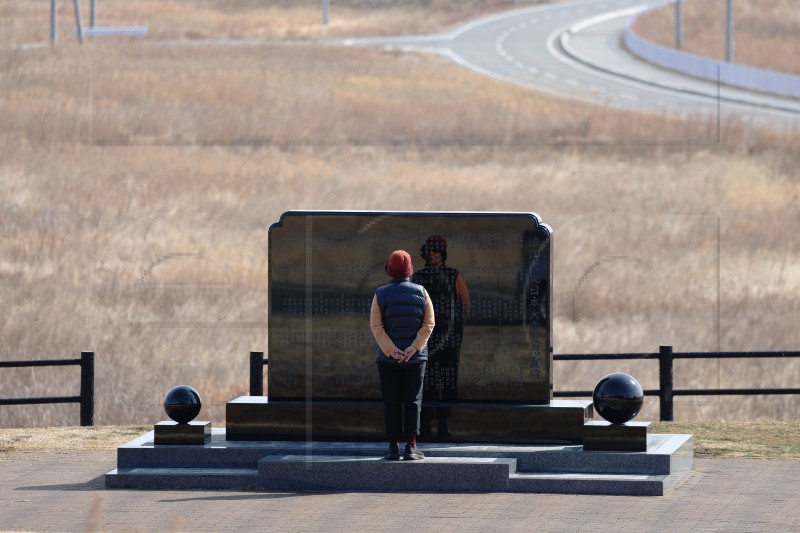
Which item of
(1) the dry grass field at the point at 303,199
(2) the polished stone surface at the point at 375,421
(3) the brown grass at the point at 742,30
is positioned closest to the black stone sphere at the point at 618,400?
(2) the polished stone surface at the point at 375,421

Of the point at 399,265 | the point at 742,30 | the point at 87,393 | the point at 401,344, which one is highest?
the point at 742,30

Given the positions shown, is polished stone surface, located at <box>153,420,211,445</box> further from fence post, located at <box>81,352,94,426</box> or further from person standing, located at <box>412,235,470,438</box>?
fence post, located at <box>81,352,94,426</box>

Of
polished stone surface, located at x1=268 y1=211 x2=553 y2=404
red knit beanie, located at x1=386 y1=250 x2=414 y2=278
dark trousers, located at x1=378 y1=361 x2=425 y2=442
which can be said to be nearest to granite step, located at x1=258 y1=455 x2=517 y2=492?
dark trousers, located at x1=378 y1=361 x2=425 y2=442

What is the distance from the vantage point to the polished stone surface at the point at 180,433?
13.7 m

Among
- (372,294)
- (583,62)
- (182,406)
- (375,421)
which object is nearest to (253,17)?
(583,62)

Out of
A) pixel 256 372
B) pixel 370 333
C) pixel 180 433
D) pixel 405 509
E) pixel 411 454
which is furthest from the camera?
pixel 256 372

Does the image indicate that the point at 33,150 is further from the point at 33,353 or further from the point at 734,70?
the point at 734,70

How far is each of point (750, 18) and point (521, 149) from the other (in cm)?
4099

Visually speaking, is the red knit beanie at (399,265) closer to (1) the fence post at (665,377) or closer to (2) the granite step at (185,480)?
(2) the granite step at (185,480)

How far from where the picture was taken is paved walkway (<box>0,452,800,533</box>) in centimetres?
1134

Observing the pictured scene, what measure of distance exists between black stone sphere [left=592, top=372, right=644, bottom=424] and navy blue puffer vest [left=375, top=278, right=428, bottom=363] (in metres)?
1.63

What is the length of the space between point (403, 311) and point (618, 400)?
79.1 inches

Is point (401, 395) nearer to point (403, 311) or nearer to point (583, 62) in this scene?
point (403, 311)

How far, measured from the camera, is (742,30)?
8225cm
